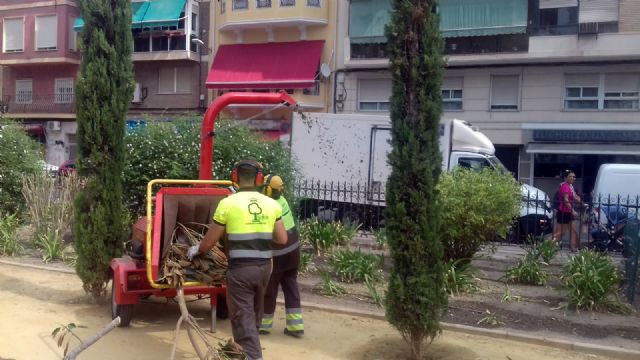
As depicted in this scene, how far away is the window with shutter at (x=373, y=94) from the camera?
85.3ft

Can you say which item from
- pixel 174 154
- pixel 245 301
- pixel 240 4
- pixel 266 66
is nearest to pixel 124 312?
pixel 245 301

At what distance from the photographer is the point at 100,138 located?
7469 mm

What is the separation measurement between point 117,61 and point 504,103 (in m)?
19.0

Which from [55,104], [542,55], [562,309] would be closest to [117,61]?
[562,309]

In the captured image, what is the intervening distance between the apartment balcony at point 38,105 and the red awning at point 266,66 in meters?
9.53

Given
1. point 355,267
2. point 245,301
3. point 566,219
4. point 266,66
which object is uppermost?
point 266,66

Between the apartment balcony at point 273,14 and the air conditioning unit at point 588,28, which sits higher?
the apartment balcony at point 273,14

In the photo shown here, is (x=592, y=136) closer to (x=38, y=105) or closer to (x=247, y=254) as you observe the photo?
(x=247, y=254)

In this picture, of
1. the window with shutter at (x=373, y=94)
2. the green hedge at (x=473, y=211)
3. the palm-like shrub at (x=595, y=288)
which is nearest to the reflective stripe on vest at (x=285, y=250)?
the green hedge at (x=473, y=211)

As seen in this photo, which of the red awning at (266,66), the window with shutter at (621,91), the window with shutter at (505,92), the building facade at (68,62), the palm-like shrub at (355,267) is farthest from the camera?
the building facade at (68,62)

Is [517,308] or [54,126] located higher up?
[54,126]

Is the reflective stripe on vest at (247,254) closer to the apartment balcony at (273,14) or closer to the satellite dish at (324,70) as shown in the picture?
the satellite dish at (324,70)

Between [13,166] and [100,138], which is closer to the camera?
[100,138]

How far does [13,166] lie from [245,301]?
953cm
